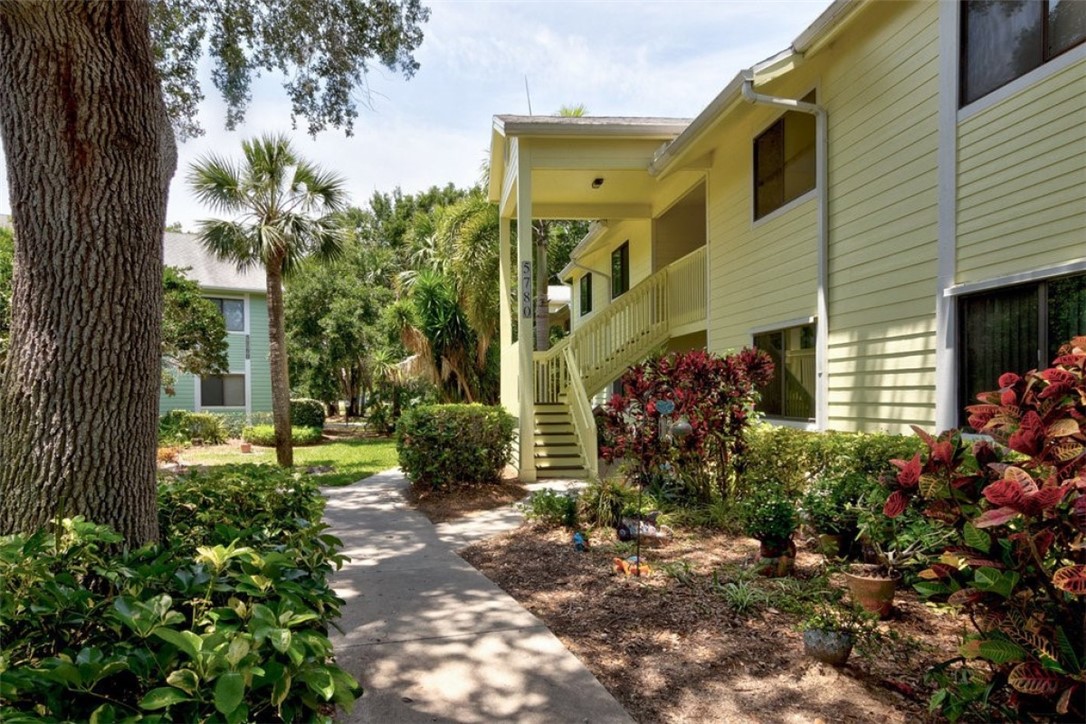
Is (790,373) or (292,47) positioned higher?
(292,47)

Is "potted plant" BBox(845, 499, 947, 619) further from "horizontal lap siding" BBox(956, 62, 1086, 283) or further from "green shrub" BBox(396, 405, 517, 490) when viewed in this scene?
"green shrub" BBox(396, 405, 517, 490)

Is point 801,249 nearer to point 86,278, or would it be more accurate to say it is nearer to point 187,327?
point 86,278

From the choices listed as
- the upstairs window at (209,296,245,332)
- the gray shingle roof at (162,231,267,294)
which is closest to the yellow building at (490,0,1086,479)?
the gray shingle roof at (162,231,267,294)

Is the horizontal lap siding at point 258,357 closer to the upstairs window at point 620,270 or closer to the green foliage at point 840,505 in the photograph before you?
the upstairs window at point 620,270

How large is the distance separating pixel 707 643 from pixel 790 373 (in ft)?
18.0

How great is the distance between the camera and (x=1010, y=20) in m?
5.01

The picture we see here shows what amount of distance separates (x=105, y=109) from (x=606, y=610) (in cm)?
409

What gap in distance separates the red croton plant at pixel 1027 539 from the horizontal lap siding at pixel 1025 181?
2.81 meters

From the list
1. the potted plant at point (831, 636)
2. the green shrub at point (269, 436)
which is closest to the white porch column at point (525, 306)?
the potted plant at point (831, 636)

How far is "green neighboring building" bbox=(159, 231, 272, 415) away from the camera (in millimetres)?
22547

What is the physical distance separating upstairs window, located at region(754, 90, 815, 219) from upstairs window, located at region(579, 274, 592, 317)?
Answer: 420 inches

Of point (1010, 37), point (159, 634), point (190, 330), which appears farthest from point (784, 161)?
point (190, 330)

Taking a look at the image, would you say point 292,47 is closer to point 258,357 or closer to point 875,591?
point 875,591

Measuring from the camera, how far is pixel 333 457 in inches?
608
